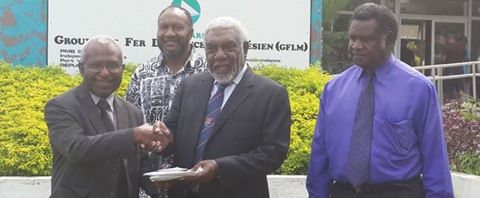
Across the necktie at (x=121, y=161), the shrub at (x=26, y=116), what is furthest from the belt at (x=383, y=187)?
the shrub at (x=26, y=116)

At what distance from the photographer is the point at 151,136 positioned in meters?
3.59

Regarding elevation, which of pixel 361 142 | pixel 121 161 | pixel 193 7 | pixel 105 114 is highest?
pixel 193 7

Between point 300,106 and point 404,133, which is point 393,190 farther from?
point 300,106

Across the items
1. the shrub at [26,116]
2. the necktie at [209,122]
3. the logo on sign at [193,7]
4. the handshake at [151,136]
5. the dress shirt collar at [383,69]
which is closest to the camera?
the handshake at [151,136]

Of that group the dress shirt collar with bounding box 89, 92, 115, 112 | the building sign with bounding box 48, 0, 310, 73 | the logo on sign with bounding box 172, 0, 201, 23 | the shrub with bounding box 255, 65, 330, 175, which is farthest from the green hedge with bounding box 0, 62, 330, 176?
the dress shirt collar with bounding box 89, 92, 115, 112

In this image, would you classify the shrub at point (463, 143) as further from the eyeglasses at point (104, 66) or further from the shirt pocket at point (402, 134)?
the eyeglasses at point (104, 66)

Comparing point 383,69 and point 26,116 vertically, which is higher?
point 383,69

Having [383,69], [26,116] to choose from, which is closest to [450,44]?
[26,116]

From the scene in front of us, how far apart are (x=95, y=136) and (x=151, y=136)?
0.27 meters

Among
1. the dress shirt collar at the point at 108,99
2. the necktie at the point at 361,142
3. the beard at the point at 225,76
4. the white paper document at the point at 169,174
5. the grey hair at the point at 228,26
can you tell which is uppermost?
the grey hair at the point at 228,26

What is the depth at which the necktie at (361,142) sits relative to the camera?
3707mm

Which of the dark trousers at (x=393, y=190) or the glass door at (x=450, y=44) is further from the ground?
the glass door at (x=450, y=44)

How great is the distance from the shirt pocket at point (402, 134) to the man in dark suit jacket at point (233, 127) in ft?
1.79

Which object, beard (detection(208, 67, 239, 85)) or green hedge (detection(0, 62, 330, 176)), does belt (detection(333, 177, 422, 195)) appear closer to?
beard (detection(208, 67, 239, 85))
